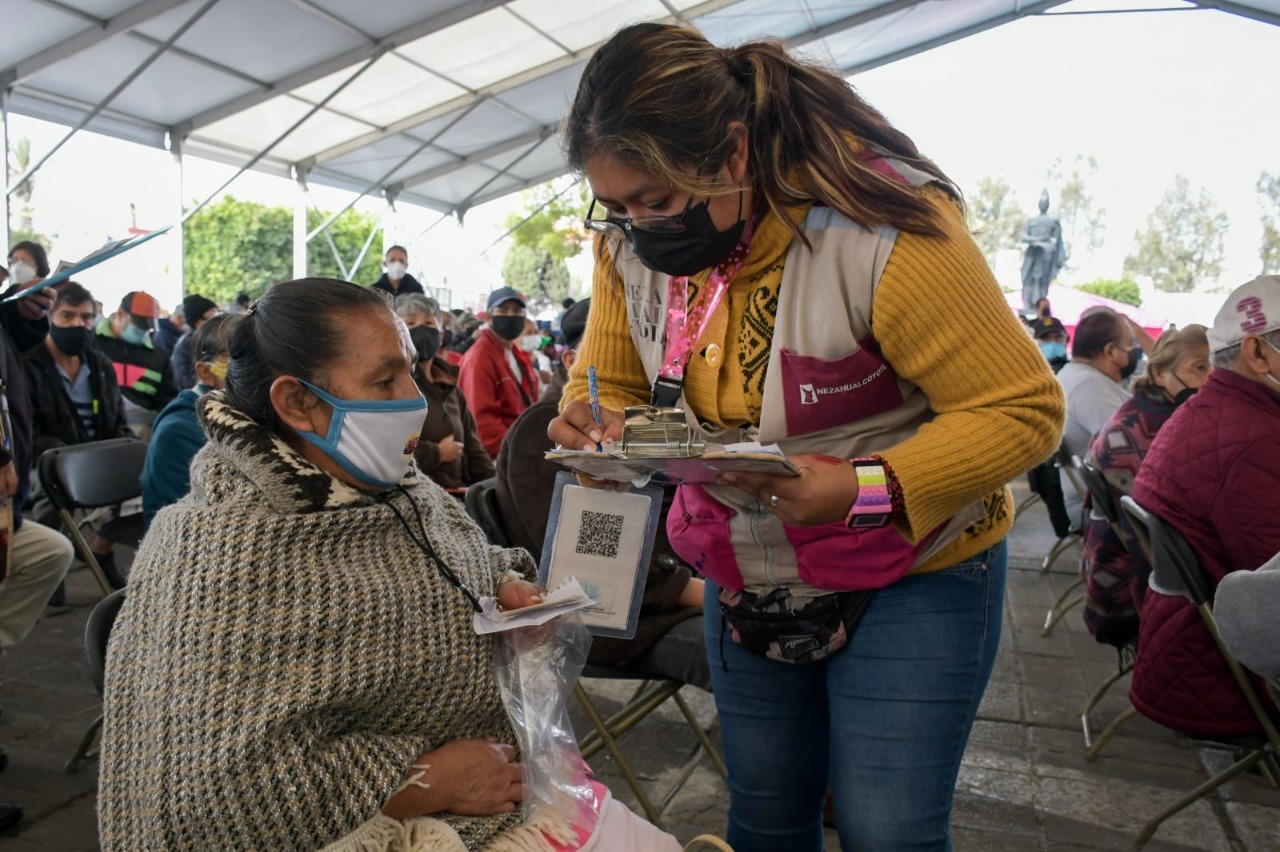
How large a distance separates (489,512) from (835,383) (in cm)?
193

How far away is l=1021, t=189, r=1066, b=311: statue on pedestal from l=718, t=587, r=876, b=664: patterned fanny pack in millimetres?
14442

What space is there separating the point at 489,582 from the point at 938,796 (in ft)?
2.73

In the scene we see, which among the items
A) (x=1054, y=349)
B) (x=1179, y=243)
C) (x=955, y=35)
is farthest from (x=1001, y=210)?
(x=1054, y=349)

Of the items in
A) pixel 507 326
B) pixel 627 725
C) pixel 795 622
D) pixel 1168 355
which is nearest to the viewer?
pixel 795 622

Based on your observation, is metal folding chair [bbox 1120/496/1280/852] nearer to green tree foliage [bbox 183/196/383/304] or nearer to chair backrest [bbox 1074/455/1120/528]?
chair backrest [bbox 1074/455/1120/528]

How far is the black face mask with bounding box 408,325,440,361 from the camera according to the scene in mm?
4910

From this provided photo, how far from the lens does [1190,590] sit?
2555 mm

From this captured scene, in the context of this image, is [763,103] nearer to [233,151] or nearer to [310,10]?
[310,10]

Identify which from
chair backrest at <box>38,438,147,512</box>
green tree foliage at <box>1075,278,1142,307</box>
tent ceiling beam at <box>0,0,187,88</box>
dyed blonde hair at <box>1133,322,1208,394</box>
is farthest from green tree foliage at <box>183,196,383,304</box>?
dyed blonde hair at <box>1133,322,1208,394</box>

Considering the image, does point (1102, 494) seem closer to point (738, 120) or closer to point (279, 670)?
point (738, 120)

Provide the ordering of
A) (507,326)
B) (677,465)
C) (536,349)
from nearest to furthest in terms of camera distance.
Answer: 1. (677,465)
2. (507,326)
3. (536,349)

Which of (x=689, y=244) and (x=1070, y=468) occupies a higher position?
(x=689, y=244)

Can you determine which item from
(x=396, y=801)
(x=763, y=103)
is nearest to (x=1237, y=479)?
(x=763, y=103)

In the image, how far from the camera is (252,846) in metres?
1.34
